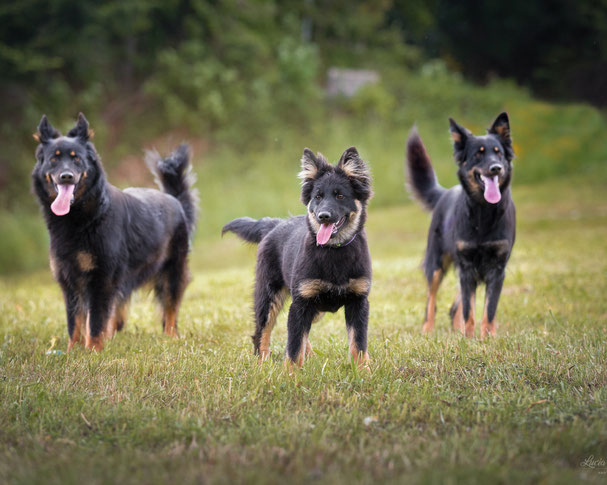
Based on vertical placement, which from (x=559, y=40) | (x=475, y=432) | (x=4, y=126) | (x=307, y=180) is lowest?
(x=475, y=432)

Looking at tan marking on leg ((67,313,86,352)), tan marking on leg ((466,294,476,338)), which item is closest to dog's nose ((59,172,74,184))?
tan marking on leg ((67,313,86,352))

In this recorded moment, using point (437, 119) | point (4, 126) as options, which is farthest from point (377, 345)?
point (437, 119)

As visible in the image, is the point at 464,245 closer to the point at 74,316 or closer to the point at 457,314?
the point at 457,314

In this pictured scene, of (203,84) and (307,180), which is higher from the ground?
(203,84)

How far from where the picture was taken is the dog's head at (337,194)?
4.80 m

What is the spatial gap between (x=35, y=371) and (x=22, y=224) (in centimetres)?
1462

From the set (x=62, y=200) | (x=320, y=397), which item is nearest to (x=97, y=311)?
(x=62, y=200)

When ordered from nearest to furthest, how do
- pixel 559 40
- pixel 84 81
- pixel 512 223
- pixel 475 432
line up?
pixel 475 432, pixel 512 223, pixel 84 81, pixel 559 40

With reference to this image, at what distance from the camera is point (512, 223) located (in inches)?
267

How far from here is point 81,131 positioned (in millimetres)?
6043

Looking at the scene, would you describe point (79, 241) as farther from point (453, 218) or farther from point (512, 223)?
point (512, 223)

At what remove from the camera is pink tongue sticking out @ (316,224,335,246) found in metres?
4.68

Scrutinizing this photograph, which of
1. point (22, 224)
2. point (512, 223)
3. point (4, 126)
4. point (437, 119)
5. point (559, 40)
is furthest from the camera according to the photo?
point (559, 40)

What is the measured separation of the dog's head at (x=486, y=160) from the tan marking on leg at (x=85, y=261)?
12.9 feet
